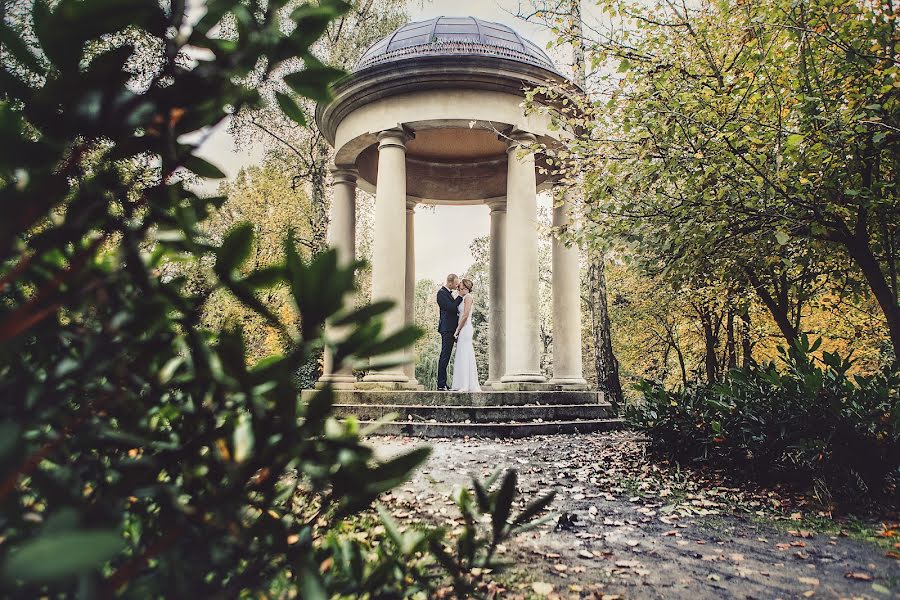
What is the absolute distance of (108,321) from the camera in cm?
79

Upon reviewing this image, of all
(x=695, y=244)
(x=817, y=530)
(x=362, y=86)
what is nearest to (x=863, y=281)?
(x=695, y=244)

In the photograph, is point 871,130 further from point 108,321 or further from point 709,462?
point 108,321

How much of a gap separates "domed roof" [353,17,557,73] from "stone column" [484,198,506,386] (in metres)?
4.74

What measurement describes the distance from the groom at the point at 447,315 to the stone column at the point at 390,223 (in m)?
1.00

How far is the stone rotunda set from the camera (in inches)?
466

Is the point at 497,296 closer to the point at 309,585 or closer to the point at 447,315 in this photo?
the point at 447,315

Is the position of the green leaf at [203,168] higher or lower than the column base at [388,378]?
higher

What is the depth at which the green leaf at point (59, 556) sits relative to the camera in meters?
0.44

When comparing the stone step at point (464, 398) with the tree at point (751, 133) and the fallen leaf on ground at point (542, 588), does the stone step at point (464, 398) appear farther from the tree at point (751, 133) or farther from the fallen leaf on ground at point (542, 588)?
the fallen leaf on ground at point (542, 588)

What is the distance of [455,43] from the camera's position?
14273mm

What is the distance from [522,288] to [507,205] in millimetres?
2311

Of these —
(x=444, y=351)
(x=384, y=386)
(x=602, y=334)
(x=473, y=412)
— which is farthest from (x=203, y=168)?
(x=602, y=334)

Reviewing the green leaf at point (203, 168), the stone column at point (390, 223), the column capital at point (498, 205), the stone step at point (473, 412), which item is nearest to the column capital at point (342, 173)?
the stone column at point (390, 223)

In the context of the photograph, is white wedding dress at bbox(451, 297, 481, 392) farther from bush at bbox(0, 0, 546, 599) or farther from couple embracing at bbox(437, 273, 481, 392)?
bush at bbox(0, 0, 546, 599)
